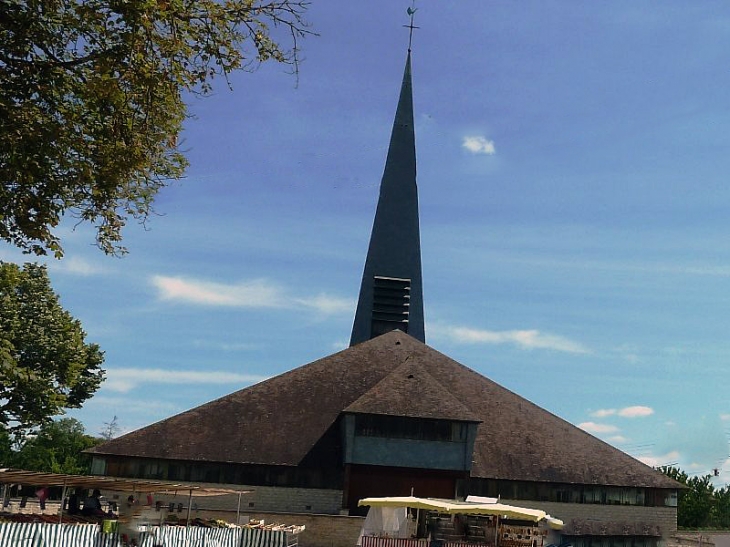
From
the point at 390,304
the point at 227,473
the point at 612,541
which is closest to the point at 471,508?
the point at 227,473

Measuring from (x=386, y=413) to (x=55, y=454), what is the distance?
5557 cm

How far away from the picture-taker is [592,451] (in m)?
46.7

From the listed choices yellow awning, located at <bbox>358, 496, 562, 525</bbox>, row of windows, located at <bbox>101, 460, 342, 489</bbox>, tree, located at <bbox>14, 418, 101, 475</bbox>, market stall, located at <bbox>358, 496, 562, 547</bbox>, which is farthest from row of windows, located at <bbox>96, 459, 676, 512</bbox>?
tree, located at <bbox>14, 418, 101, 475</bbox>

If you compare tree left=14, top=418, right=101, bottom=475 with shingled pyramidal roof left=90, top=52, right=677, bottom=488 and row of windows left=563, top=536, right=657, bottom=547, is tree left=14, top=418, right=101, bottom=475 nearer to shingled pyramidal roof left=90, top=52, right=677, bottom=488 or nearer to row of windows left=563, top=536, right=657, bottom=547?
shingled pyramidal roof left=90, top=52, right=677, bottom=488

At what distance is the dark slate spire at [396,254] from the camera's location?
211 feet

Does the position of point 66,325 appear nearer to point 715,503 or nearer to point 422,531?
point 422,531

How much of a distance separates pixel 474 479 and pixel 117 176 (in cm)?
2966

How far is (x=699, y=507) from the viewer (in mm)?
77438

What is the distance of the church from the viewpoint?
1572 inches

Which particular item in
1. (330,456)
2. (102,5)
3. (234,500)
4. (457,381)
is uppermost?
(102,5)

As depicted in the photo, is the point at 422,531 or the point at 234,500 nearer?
the point at 422,531

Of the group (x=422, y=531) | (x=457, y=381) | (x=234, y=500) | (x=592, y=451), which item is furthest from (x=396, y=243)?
(x=422, y=531)

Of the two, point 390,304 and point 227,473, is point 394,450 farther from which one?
point 390,304

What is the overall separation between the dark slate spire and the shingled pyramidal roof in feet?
36.4
